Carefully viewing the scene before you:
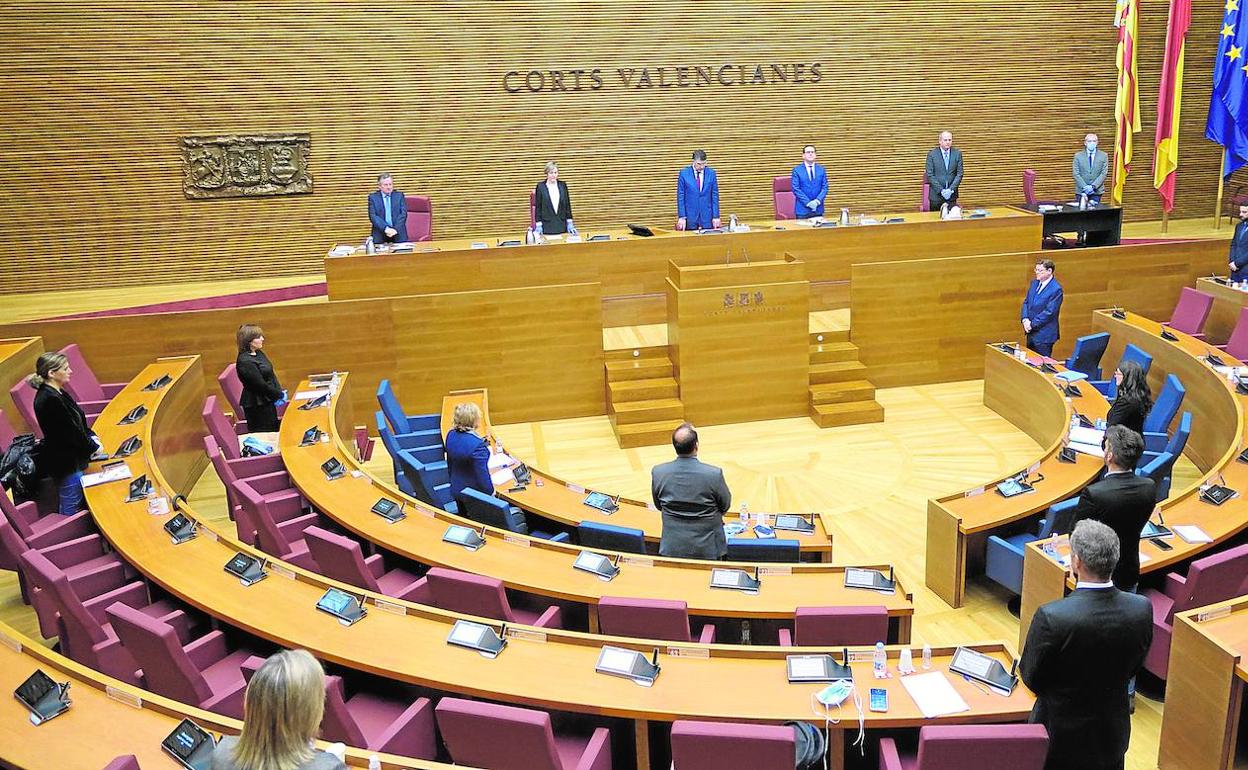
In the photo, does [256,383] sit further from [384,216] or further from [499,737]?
[499,737]

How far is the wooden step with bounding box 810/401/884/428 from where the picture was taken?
9.45 meters

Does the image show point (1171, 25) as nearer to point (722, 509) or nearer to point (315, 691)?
point (722, 509)

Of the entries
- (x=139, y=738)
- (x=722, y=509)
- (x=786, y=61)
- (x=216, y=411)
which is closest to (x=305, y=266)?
(x=216, y=411)

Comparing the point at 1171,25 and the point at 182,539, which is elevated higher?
the point at 1171,25

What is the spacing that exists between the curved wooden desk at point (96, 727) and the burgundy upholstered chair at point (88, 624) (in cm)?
55

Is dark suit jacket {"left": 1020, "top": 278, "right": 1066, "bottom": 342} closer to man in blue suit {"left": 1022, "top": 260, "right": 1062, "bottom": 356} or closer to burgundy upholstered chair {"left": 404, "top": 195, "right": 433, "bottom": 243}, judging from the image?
man in blue suit {"left": 1022, "top": 260, "right": 1062, "bottom": 356}

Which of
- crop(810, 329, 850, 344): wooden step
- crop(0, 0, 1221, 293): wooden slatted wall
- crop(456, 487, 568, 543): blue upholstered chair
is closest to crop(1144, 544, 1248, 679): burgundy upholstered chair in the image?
crop(456, 487, 568, 543): blue upholstered chair

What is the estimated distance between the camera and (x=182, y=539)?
539 centimetres

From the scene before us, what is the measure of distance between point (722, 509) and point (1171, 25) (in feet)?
37.5

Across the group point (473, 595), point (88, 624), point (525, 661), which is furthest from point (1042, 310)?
point (88, 624)

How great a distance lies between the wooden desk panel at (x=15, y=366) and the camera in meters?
8.03

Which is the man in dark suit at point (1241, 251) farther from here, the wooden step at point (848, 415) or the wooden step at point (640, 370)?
the wooden step at point (640, 370)

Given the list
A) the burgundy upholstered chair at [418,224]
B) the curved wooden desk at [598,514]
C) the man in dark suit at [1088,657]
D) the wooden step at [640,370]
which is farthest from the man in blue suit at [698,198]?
the man in dark suit at [1088,657]

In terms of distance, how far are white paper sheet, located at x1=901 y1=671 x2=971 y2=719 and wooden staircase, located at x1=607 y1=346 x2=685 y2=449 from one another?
5.40 meters
